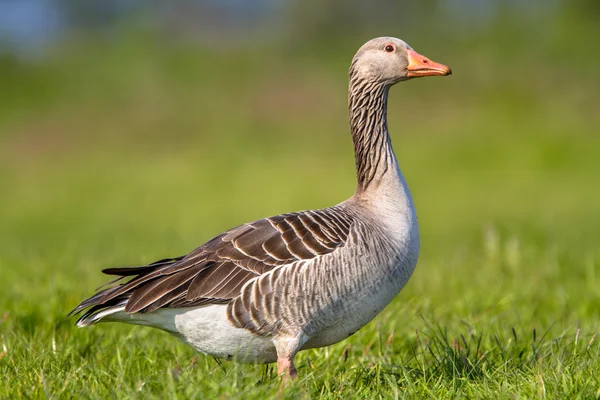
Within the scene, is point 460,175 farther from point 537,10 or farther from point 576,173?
point 537,10

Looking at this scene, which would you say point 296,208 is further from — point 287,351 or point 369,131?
point 287,351

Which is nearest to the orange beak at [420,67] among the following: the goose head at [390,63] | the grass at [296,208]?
the goose head at [390,63]

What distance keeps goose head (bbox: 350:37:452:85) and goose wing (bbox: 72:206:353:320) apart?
1.06m

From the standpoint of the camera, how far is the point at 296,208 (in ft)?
47.7

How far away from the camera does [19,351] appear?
467cm

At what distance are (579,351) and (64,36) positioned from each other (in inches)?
1264

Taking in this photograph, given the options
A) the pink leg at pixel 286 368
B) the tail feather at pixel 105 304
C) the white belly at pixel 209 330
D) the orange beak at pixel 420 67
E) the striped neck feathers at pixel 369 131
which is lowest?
the pink leg at pixel 286 368

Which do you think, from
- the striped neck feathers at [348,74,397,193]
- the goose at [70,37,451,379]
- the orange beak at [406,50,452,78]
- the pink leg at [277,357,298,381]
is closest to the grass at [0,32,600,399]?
the pink leg at [277,357,298,381]

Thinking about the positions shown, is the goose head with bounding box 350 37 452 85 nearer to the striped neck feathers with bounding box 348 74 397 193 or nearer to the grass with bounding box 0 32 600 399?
the striped neck feathers with bounding box 348 74 397 193

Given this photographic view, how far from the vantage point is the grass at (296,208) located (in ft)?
14.1

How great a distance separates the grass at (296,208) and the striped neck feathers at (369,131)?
1.12 m

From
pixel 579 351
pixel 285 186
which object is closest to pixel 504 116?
pixel 285 186

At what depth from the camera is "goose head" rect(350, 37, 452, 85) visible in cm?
495

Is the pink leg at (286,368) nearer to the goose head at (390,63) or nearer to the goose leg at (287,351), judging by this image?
the goose leg at (287,351)
